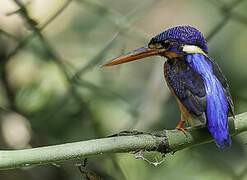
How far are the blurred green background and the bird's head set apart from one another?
1.80 ft

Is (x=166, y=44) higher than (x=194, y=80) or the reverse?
higher

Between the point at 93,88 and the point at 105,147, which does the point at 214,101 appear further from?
the point at 93,88

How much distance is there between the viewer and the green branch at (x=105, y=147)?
1.11 m

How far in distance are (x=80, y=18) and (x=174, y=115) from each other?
73 centimetres

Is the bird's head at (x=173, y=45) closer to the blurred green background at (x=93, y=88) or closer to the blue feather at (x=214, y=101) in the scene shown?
the blue feather at (x=214, y=101)

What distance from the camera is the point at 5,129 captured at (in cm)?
208

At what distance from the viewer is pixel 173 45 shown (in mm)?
1618

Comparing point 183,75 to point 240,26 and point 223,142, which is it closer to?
point 223,142

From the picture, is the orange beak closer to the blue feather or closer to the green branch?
the blue feather

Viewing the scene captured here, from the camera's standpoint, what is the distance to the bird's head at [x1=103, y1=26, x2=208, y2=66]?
1605mm

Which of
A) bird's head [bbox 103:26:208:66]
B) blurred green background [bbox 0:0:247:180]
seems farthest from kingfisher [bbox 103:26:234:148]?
blurred green background [bbox 0:0:247:180]

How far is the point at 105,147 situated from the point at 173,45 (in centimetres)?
60

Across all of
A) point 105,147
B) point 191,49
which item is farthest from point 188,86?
point 105,147

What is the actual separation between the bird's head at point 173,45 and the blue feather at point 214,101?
4cm
